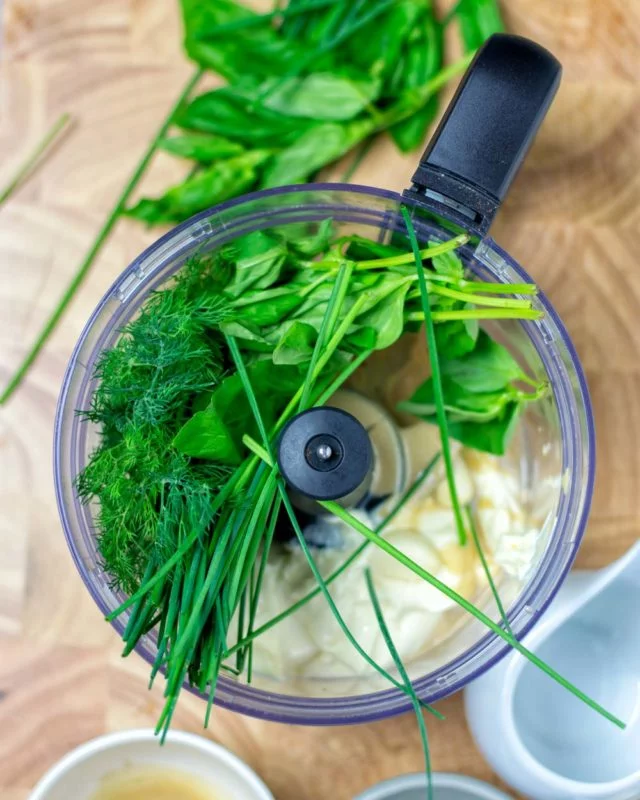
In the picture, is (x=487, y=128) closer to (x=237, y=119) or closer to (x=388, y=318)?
(x=388, y=318)

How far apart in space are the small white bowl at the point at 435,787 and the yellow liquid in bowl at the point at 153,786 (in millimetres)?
158

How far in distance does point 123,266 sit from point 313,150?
0.63 ft

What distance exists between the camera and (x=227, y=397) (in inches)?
22.0

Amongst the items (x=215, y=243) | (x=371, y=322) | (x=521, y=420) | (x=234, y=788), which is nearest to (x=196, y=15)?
(x=215, y=243)

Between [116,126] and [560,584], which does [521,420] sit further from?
[116,126]

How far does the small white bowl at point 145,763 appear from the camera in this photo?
0.67 m

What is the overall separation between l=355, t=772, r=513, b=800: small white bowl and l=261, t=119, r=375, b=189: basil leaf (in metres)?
0.49

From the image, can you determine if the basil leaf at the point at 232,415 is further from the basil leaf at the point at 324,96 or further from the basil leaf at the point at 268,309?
the basil leaf at the point at 324,96

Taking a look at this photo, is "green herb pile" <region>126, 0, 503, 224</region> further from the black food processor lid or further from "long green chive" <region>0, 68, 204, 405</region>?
the black food processor lid

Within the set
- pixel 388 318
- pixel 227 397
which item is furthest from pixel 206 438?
pixel 388 318

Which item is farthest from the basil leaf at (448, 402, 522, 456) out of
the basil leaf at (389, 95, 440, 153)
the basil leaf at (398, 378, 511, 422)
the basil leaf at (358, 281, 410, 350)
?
the basil leaf at (389, 95, 440, 153)

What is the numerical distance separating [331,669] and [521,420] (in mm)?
259

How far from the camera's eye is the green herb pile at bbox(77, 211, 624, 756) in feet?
1.76

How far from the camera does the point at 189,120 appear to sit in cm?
72
